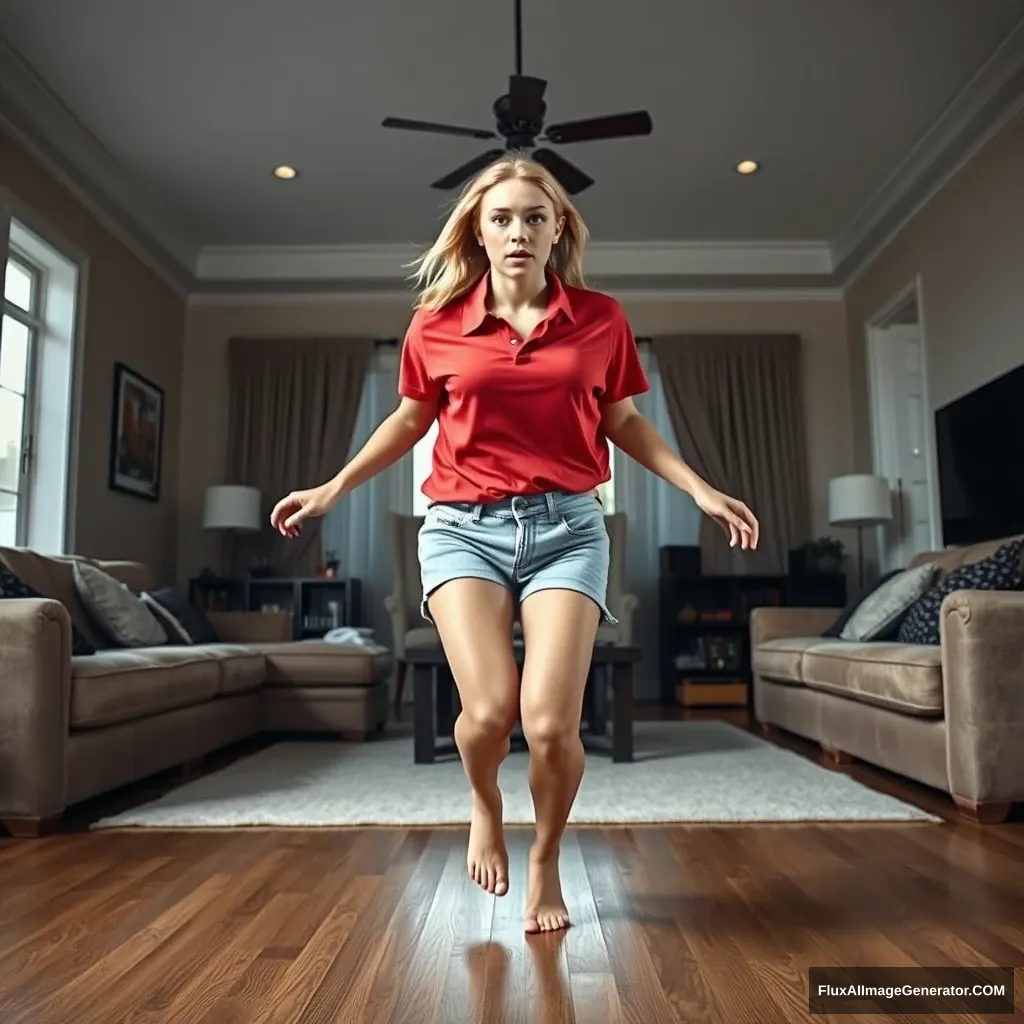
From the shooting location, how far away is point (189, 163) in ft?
17.7

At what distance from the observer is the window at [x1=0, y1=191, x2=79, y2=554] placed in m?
5.02

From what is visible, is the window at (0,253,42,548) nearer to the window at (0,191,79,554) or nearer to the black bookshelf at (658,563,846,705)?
the window at (0,191,79,554)

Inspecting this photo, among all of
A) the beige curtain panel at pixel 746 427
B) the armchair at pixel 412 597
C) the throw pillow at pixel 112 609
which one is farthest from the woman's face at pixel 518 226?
the beige curtain panel at pixel 746 427

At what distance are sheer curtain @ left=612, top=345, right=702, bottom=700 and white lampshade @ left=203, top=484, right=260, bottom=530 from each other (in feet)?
8.09

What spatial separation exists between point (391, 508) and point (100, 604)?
10.7 ft

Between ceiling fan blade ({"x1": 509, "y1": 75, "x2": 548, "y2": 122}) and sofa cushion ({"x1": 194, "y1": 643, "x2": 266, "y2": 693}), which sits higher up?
ceiling fan blade ({"x1": 509, "y1": 75, "x2": 548, "y2": 122})

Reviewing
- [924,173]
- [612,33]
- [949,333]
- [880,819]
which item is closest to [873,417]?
[949,333]

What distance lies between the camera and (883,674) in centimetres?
314

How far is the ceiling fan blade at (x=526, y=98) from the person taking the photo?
3.64 m

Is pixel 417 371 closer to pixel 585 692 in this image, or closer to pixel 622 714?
pixel 585 692

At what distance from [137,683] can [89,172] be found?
11.0 ft

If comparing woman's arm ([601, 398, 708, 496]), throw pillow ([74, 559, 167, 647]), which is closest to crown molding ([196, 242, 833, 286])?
throw pillow ([74, 559, 167, 647])

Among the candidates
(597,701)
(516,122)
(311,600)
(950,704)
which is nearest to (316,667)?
(597,701)

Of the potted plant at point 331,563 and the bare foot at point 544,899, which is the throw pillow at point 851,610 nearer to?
the bare foot at point 544,899
